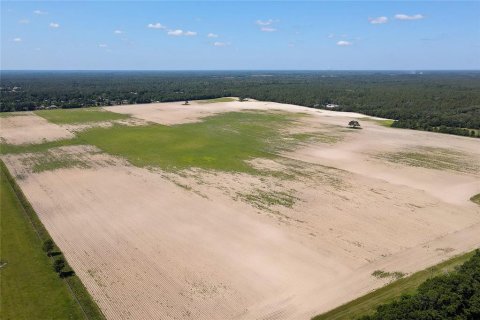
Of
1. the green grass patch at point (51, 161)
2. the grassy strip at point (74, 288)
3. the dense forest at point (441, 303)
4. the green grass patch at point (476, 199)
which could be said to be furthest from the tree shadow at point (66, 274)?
the green grass patch at point (476, 199)

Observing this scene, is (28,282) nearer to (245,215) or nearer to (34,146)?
(245,215)

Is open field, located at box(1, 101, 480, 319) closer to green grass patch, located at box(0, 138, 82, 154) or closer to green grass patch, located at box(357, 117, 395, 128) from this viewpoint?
green grass patch, located at box(0, 138, 82, 154)

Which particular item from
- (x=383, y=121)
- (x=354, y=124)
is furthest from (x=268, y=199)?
(x=383, y=121)

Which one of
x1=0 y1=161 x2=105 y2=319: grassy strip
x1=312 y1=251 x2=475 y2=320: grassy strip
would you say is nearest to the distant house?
x1=312 y1=251 x2=475 y2=320: grassy strip

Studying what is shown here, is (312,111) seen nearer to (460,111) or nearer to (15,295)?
(460,111)

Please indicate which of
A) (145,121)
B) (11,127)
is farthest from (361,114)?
(11,127)

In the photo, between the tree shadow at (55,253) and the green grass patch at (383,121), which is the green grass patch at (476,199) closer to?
the tree shadow at (55,253)
